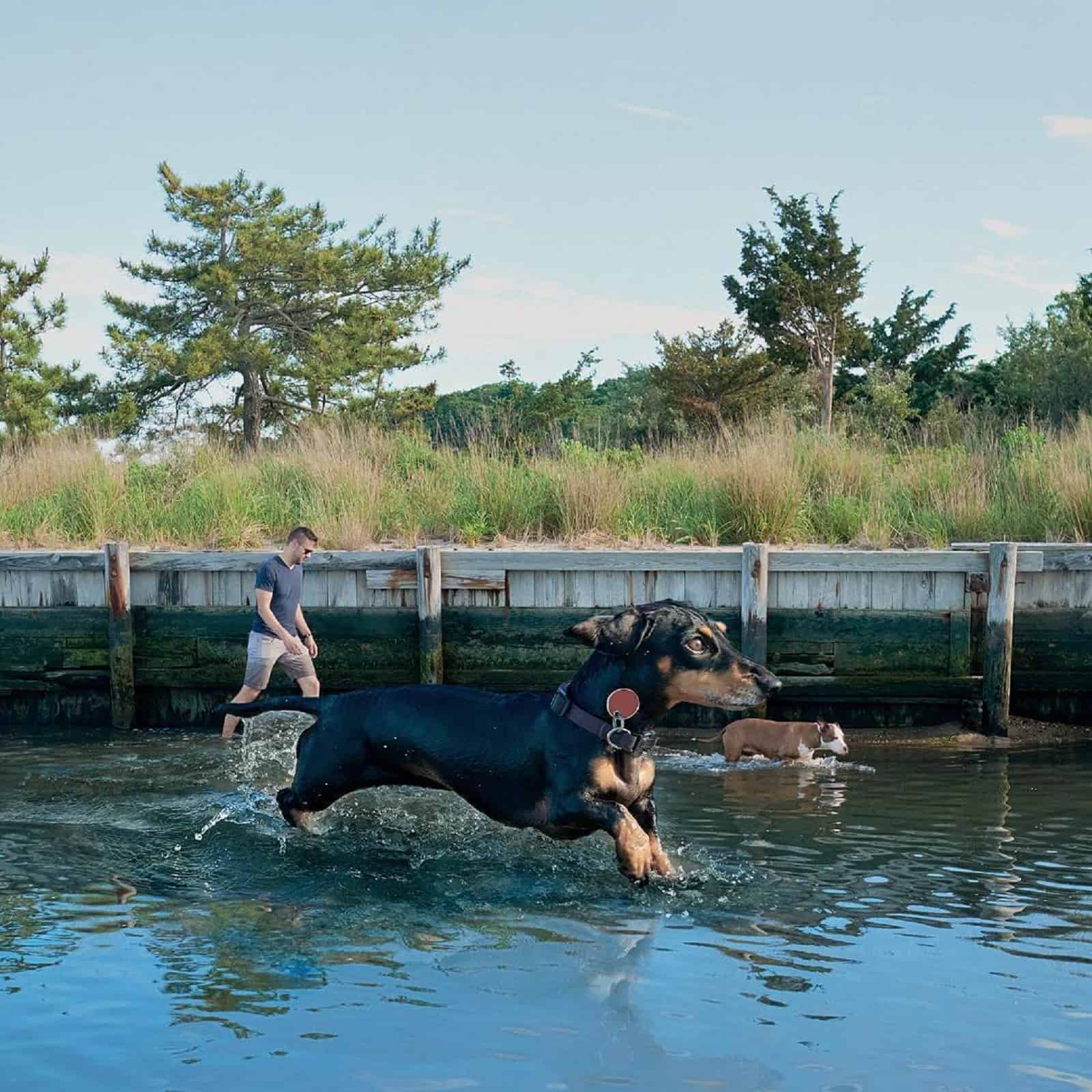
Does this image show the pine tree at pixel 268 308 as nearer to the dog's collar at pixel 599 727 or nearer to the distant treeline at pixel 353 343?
the distant treeline at pixel 353 343

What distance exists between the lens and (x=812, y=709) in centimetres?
1212

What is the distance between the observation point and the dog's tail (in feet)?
24.7

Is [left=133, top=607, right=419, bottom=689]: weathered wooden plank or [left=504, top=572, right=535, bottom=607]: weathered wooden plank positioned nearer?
[left=504, top=572, right=535, bottom=607]: weathered wooden plank

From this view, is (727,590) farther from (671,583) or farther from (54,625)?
(54,625)

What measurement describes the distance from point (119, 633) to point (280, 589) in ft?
7.42

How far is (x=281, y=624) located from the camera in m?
11.3

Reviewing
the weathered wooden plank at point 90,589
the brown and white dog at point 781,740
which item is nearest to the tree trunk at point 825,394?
the brown and white dog at point 781,740

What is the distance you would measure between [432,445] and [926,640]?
8.09 meters

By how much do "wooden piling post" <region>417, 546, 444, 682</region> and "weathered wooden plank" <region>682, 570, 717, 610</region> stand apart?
220 centimetres

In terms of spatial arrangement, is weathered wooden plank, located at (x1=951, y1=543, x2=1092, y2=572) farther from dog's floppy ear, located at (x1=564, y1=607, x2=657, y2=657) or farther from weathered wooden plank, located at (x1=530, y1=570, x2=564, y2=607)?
dog's floppy ear, located at (x1=564, y1=607, x2=657, y2=657)

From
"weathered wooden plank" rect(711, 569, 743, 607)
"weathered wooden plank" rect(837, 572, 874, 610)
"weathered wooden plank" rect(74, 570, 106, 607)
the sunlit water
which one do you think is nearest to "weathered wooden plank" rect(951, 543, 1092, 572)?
"weathered wooden plank" rect(837, 572, 874, 610)

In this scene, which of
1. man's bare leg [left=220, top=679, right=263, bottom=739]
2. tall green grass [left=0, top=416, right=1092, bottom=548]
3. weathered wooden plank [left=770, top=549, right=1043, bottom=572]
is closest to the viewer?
man's bare leg [left=220, top=679, right=263, bottom=739]

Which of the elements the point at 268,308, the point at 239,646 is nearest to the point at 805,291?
the point at 268,308

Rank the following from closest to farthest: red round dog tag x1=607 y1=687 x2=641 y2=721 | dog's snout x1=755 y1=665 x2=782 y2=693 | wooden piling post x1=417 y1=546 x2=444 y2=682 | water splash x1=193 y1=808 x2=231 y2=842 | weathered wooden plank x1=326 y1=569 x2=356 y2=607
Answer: dog's snout x1=755 y1=665 x2=782 y2=693 < red round dog tag x1=607 y1=687 x2=641 y2=721 < water splash x1=193 y1=808 x2=231 y2=842 < wooden piling post x1=417 y1=546 x2=444 y2=682 < weathered wooden plank x1=326 y1=569 x2=356 y2=607
